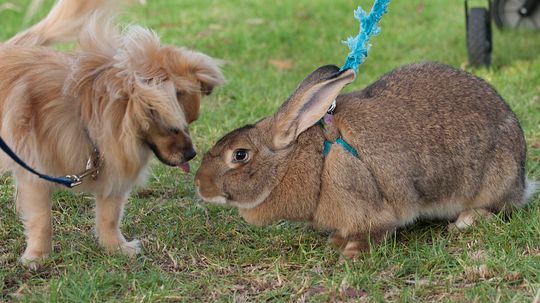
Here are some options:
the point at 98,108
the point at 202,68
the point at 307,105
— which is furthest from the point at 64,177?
the point at 307,105

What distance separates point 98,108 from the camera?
121 inches

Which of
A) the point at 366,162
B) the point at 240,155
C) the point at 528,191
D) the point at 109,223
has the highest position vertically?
the point at 240,155

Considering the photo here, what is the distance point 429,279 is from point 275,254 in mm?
703

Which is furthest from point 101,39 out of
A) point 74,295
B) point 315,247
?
point 315,247

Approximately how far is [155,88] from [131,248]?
86 centimetres

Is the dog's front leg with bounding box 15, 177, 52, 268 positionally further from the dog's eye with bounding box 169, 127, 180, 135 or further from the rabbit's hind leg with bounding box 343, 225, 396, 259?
the rabbit's hind leg with bounding box 343, 225, 396, 259

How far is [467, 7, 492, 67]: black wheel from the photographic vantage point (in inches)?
250

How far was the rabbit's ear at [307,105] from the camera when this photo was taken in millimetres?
3270

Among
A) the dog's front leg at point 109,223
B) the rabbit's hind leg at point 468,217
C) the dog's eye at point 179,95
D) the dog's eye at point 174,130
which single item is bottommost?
the rabbit's hind leg at point 468,217

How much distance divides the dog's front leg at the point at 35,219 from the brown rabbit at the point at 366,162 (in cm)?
64

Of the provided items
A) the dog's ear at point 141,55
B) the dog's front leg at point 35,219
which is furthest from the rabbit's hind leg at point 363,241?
the dog's front leg at point 35,219

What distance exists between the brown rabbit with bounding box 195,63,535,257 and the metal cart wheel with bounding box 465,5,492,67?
2.92 meters

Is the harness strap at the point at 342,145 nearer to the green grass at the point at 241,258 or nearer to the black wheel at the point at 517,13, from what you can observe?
the green grass at the point at 241,258

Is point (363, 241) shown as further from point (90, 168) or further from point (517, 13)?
point (517, 13)
